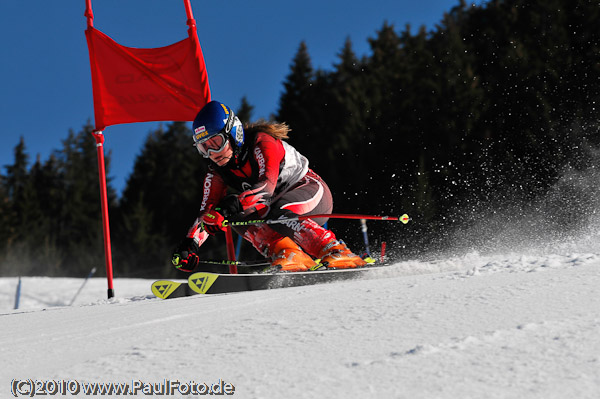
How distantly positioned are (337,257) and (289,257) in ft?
1.26

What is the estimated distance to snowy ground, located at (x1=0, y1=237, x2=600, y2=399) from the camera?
1851mm

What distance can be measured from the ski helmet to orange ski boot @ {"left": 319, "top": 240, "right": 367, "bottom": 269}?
3.64 ft

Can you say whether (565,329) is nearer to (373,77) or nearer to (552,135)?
(552,135)

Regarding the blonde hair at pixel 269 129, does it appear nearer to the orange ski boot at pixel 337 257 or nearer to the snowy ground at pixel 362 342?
the orange ski boot at pixel 337 257

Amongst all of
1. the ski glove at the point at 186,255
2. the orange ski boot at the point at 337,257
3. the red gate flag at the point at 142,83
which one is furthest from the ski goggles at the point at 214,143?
the red gate flag at the point at 142,83

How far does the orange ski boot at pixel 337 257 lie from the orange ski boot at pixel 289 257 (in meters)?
0.13

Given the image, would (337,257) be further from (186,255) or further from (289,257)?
(186,255)

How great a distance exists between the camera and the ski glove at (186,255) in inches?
192

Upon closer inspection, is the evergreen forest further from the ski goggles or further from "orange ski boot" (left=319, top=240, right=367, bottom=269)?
the ski goggles

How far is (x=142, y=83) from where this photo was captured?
649 centimetres

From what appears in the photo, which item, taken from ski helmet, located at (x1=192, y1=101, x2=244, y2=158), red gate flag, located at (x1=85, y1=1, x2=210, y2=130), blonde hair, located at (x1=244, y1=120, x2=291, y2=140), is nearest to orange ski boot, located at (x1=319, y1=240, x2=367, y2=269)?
blonde hair, located at (x1=244, y1=120, x2=291, y2=140)

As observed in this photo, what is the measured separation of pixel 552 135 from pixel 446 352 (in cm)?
1862

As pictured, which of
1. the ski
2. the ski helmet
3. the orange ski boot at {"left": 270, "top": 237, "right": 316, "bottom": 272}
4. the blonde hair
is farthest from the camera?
the blonde hair

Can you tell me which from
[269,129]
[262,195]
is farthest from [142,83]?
[262,195]
